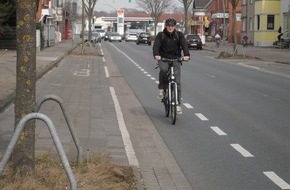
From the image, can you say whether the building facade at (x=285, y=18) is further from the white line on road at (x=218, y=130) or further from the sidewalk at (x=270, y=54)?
the white line on road at (x=218, y=130)

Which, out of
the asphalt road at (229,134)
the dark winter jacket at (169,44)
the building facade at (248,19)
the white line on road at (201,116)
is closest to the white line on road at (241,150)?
the asphalt road at (229,134)

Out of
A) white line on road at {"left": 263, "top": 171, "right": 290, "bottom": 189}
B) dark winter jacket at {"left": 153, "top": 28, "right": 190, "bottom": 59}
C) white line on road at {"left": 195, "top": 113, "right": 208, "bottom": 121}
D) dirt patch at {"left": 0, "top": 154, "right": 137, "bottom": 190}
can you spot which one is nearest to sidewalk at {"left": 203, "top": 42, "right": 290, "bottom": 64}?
white line on road at {"left": 195, "top": 113, "right": 208, "bottom": 121}

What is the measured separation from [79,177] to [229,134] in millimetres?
3974

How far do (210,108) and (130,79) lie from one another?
7.67m

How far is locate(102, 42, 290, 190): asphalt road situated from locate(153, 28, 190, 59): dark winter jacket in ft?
4.19

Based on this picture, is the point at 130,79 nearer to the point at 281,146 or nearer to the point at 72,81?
the point at 72,81

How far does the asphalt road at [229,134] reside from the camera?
6.42 m

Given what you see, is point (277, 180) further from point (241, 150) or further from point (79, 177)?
point (79, 177)

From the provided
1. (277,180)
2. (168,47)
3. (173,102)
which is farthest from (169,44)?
(277,180)

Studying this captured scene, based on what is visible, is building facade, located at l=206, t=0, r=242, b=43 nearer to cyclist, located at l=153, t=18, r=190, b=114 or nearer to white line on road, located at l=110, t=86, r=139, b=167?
white line on road, located at l=110, t=86, r=139, b=167

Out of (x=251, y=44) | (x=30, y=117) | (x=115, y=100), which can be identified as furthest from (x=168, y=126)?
(x=251, y=44)

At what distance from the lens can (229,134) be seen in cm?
903

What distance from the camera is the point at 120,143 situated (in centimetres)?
801

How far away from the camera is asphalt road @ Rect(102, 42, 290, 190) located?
6.42 m
